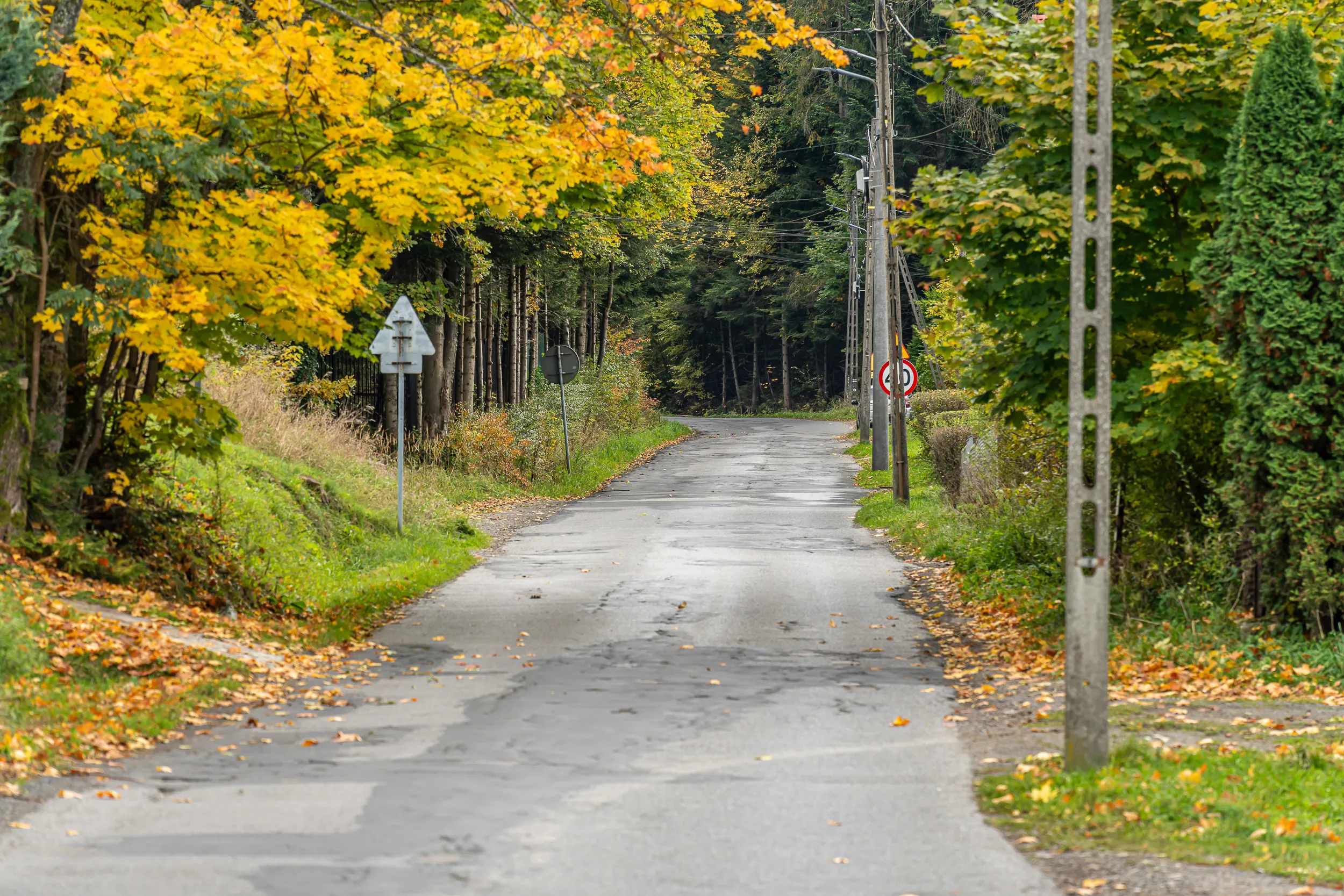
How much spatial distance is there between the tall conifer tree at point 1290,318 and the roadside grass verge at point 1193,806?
10.3ft

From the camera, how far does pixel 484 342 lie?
3875 cm

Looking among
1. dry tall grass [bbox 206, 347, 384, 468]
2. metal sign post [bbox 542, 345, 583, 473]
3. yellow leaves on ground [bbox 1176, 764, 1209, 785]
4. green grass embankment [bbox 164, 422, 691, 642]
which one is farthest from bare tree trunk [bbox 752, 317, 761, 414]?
yellow leaves on ground [bbox 1176, 764, 1209, 785]

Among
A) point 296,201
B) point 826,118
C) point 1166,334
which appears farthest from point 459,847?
point 826,118

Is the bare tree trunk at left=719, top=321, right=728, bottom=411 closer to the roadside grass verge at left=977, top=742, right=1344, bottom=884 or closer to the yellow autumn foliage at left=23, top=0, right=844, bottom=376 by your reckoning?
the yellow autumn foliage at left=23, top=0, right=844, bottom=376

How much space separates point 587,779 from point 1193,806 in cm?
310

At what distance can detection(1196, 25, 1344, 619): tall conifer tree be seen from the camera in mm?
10875

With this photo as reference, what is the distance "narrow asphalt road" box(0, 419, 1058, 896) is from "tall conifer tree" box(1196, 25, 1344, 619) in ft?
9.50

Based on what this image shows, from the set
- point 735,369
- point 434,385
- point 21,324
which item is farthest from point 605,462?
point 735,369

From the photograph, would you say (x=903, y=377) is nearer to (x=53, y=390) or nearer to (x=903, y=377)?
(x=903, y=377)

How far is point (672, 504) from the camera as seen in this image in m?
28.0

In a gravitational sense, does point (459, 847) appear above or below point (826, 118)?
below

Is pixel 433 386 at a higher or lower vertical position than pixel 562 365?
lower

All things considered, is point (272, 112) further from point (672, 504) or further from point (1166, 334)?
point (672, 504)

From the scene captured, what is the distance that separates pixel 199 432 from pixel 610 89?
12200mm
